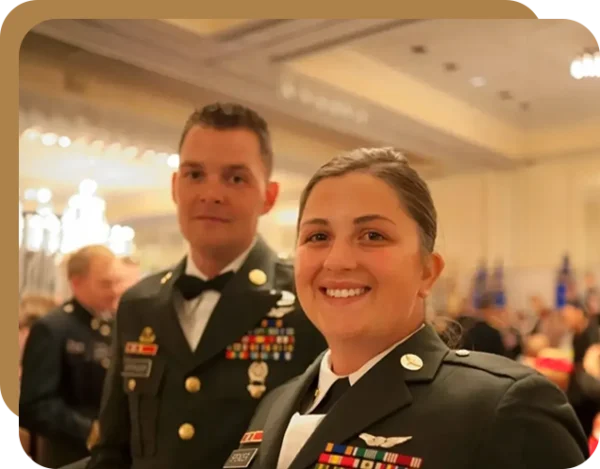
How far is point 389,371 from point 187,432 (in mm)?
353

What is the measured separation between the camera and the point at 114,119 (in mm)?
1195

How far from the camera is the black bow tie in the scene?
0.99 metres

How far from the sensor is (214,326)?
0.97 m

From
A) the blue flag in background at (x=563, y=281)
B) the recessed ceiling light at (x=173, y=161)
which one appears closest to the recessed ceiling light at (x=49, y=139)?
the recessed ceiling light at (x=173, y=161)

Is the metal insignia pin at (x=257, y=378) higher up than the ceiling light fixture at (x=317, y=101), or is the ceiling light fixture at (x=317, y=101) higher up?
the ceiling light fixture at (x=317, y=101)

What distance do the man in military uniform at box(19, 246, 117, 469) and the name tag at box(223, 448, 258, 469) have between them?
1.13 feet

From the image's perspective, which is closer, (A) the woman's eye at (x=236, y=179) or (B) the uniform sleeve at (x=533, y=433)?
(B) the uniform sleeve at (x=533, y=433)

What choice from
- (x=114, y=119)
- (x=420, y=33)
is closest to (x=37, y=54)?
(x=114, y=119)

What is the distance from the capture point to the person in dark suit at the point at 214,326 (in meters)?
0.94

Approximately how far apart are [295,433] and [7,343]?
0.41 metres

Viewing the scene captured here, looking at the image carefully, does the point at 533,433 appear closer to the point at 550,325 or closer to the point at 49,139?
the point at 49,139

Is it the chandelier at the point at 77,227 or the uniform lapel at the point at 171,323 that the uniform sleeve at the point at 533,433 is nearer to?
the uniform lapel at the point at 171,323

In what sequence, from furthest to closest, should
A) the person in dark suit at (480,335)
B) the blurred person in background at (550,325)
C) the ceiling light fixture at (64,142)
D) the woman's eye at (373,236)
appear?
the blurred person in background at (550,325) < the ceiling light fixture at (64,142) < the person in dark suit at (480,335) < the woman's eye at (373,236)

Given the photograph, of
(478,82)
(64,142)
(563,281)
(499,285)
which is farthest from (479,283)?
(563,281)
